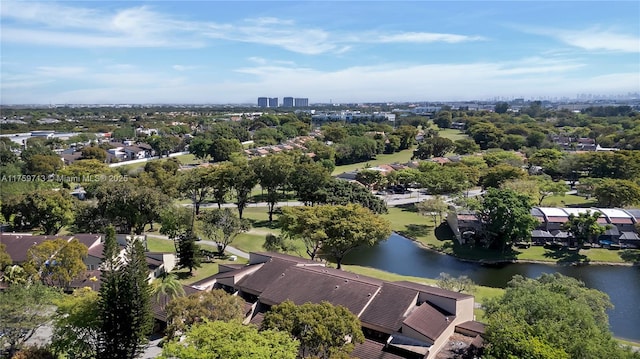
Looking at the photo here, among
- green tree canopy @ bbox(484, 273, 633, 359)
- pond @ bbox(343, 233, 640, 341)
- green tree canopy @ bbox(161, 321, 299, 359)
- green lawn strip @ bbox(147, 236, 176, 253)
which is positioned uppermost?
green tree canopy @ bbox(161, 321, 299, 359)

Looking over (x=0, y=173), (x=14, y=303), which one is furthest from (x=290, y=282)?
(x=0, y=173)

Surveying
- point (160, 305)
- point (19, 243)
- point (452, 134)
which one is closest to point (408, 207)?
point (160, 305)

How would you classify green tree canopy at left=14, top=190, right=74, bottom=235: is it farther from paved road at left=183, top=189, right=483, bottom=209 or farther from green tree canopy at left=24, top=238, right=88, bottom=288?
paved road at left=183, top=189, right=483, bottom=209

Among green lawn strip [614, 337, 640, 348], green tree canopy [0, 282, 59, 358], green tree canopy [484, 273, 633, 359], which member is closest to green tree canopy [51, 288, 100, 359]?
green tree canopy [0, 282, 59, 358]

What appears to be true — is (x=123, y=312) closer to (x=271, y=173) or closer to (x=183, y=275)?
(x=183, y=275)

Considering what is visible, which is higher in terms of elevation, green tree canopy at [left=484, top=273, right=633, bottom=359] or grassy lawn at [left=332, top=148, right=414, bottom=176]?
green tree canopy at [left=484, top=273, right=633, bottom=359]

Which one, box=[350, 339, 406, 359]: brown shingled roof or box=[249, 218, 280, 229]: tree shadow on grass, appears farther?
box=[249, 218, 280, 229]: tree shadow on grass

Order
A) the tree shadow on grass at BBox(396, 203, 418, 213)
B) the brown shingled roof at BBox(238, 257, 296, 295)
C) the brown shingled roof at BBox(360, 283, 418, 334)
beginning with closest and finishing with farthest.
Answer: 1. the brown shingled roof at BBox(360, 283, 418, 334)
2. the brown shingled roof at BBox(238, 257, 296, 295)
3. the tree shadow on grass at BBox(396, 203, 418, 213)

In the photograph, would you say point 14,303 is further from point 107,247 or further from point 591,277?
point 591,277
